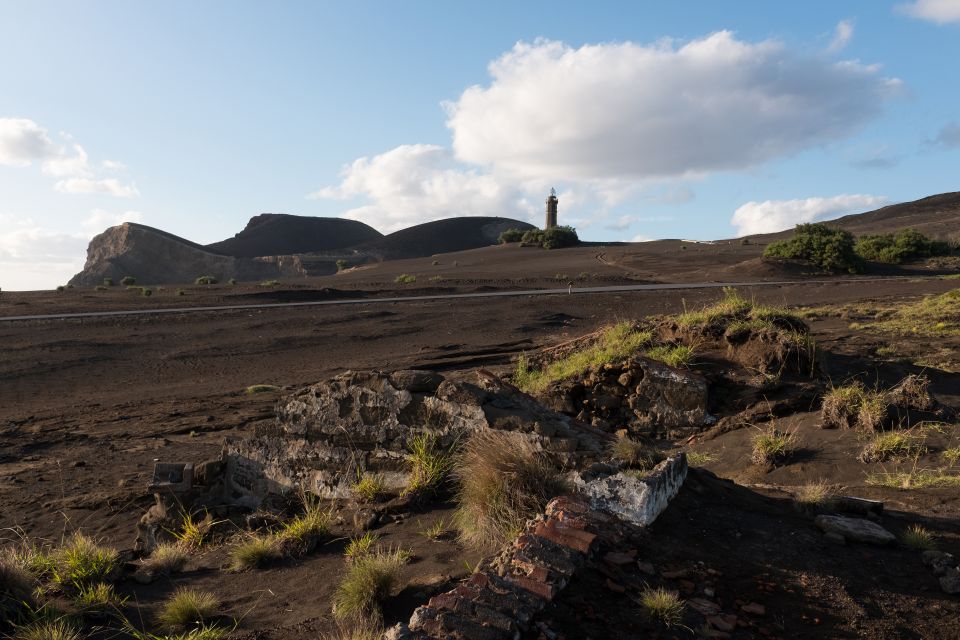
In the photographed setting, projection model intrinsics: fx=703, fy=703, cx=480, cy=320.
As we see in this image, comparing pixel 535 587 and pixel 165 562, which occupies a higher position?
pixel 535 587

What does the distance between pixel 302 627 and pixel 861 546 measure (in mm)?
3685

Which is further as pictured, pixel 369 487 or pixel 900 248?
pixel 900 248

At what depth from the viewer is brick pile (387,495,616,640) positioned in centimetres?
312

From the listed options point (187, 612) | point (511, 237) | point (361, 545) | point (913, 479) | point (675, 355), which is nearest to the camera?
point (187, 612)

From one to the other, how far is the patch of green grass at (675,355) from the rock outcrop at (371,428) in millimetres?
4573

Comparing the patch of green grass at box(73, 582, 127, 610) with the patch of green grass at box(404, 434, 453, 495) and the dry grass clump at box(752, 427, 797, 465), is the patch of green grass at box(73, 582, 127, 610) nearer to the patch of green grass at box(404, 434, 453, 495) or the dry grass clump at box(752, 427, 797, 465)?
the patch of green grass at box(404, 434, 453, 495)

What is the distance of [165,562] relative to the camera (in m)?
5.31

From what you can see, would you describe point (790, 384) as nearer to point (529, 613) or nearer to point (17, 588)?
point (529, 613)

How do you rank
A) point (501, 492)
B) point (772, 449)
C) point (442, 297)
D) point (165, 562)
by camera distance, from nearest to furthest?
1. point (501, 492)
2. point (165, 562)
3. point (772, 449)
4. point (442, 297)

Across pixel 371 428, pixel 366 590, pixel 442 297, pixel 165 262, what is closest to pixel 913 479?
pixel 371 428

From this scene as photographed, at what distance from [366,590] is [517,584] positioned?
2.96 ft

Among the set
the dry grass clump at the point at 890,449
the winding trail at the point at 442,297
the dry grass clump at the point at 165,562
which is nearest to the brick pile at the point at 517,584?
the dry grass clump at the point at 165,562

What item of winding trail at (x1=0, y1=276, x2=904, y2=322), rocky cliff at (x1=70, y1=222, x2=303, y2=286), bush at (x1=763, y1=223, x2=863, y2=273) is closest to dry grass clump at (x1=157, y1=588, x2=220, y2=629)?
winding trail at (x1=0, y1=276, x2=904, y2=322)

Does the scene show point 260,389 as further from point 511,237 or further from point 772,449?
point 511,237
